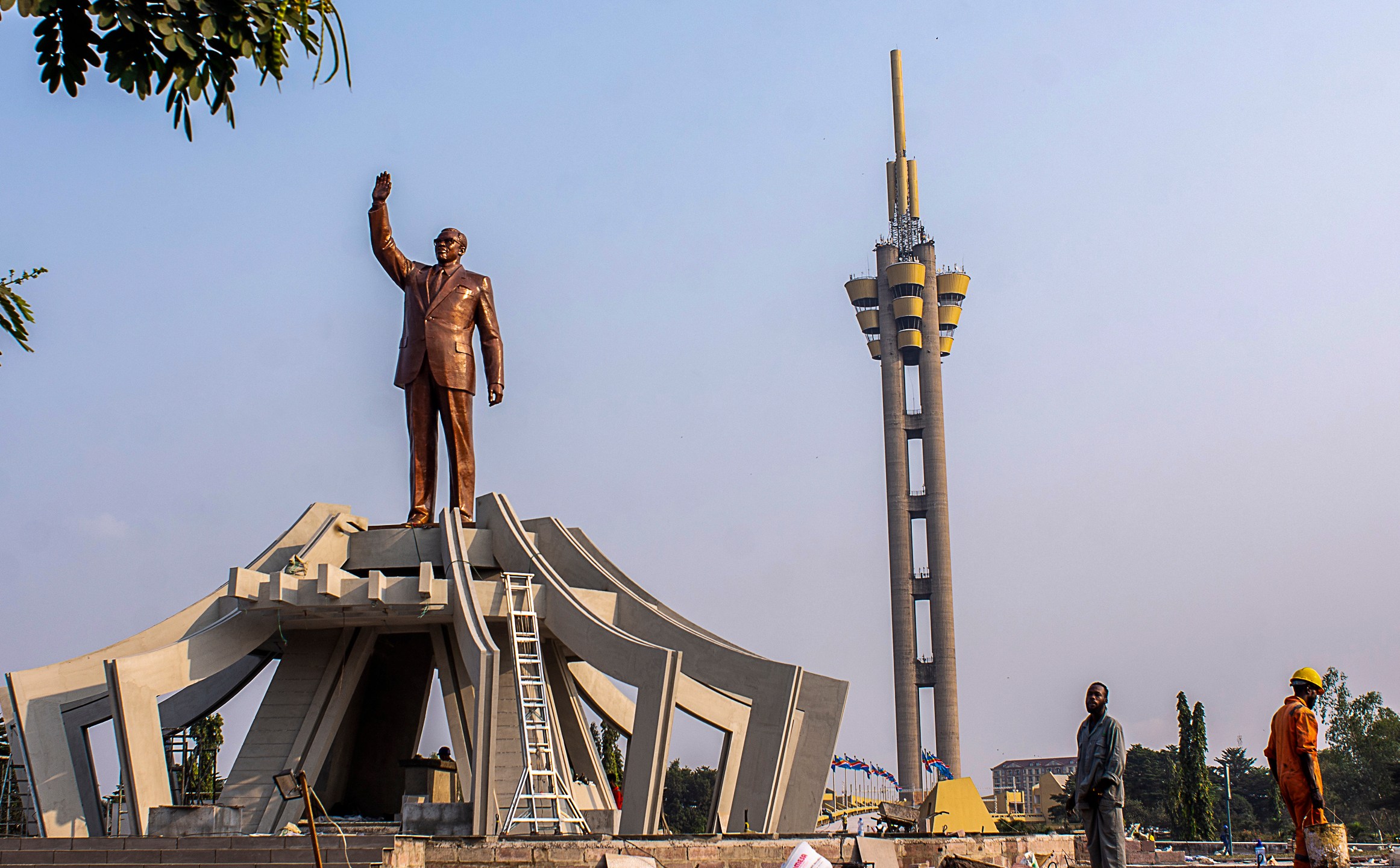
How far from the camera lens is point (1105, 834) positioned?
23.2ft

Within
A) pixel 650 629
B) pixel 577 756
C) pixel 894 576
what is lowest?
pixel 577 756

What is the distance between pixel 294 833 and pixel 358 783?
7401 millimetres

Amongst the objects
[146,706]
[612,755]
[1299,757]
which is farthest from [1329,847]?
[612,755]

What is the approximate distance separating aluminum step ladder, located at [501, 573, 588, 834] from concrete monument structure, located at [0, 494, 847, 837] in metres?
0.04

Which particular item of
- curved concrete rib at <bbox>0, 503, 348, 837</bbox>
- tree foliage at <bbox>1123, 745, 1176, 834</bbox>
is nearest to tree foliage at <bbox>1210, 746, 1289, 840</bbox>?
tree foliage at <bbox>1123, 745, 1176, 834</bbox>

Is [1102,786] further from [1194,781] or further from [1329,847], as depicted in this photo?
[1194,781]

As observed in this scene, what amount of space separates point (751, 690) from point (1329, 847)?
1052 cm

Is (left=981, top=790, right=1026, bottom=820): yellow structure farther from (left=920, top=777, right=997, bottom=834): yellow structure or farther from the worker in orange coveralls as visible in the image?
the worker in orange coveralls

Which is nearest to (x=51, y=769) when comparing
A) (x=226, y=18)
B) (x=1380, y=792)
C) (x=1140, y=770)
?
(x=226, y=18)

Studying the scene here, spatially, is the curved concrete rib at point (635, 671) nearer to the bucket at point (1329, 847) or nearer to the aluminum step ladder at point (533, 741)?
the aluminum step ladder at point (533, 741)

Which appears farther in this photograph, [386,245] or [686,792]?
[686,792]

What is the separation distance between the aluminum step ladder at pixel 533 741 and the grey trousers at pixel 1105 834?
800 cm

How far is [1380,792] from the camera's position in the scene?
47625 millimetres

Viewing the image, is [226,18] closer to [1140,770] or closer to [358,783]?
[358,783]
